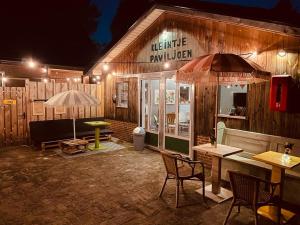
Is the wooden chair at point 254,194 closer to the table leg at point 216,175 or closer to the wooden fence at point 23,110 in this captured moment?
the table leg at point 216,175

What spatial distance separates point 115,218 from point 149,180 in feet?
6.51

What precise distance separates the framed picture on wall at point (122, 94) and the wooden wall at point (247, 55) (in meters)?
2.13

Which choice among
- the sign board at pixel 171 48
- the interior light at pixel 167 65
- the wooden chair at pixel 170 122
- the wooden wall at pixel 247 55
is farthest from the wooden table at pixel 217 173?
the interior light at pixel 167 65

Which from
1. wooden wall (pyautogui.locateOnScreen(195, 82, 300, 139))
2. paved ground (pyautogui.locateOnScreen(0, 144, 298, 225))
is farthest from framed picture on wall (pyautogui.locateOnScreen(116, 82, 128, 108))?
wooden wall (pyautogui.locateOnScreen(195, 82, 300, 139))

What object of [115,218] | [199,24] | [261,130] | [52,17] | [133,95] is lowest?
[115,218]

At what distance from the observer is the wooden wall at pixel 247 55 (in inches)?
222

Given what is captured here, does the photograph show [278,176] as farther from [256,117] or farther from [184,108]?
[184,108]

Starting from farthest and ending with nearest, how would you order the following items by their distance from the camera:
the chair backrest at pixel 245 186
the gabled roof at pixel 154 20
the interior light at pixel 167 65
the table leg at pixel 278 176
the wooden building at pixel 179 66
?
the interior light at pixel 167 65 → the wooden building at pixel 179 66 → the gabled roof at pixel 154 20 → the table leg at pixel 278 176 → the chair backrest at pixel 245 186

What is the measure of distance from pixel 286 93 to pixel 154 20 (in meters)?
5.73

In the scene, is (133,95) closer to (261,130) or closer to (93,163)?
(93,163)

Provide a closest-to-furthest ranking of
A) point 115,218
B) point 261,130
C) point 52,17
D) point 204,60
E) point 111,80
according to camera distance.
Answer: point 115,218, point 204,60, point 261,130, point 111,80, point 52,17

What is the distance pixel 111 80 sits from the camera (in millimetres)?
11844

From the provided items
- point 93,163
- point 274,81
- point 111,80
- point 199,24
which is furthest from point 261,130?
point 111,80

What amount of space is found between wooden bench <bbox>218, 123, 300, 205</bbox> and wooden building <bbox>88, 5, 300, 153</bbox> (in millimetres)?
191
